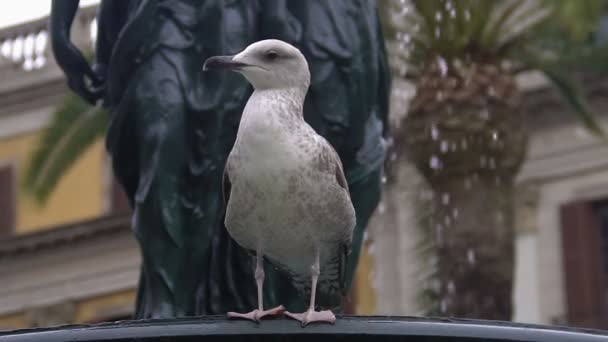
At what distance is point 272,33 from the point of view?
7875 mm

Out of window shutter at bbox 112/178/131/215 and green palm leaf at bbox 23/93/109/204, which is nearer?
green palm leaf at bbox 23/93/109/204

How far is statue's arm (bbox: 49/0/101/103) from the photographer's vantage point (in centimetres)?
805

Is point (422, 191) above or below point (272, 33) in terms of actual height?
below

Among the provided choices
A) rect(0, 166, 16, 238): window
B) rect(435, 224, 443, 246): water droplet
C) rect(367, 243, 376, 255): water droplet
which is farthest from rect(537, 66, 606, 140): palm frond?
rect(0, 166, 16, 238): window

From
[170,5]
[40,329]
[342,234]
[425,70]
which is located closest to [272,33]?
[170,5]

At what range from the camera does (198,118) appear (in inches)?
306

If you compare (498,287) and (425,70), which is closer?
(498,287)

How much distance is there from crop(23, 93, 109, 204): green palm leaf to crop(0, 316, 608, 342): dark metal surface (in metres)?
18.3

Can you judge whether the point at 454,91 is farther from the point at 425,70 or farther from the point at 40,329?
the point at 40,329

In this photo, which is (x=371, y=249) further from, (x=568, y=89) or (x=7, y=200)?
(x=568, y=89)

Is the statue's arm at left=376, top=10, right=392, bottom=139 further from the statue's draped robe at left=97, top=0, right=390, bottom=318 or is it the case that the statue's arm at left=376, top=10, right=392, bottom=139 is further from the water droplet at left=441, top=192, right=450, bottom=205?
the water droplet at left=441, top=192, right=450, bottom=205

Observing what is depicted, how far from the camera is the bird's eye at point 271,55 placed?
6281mm

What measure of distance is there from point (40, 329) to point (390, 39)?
14.6 meters

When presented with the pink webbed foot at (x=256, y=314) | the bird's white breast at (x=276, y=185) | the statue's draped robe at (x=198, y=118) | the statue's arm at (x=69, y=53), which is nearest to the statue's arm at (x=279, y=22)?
the statue's draped robe at (x=198, y=118)
